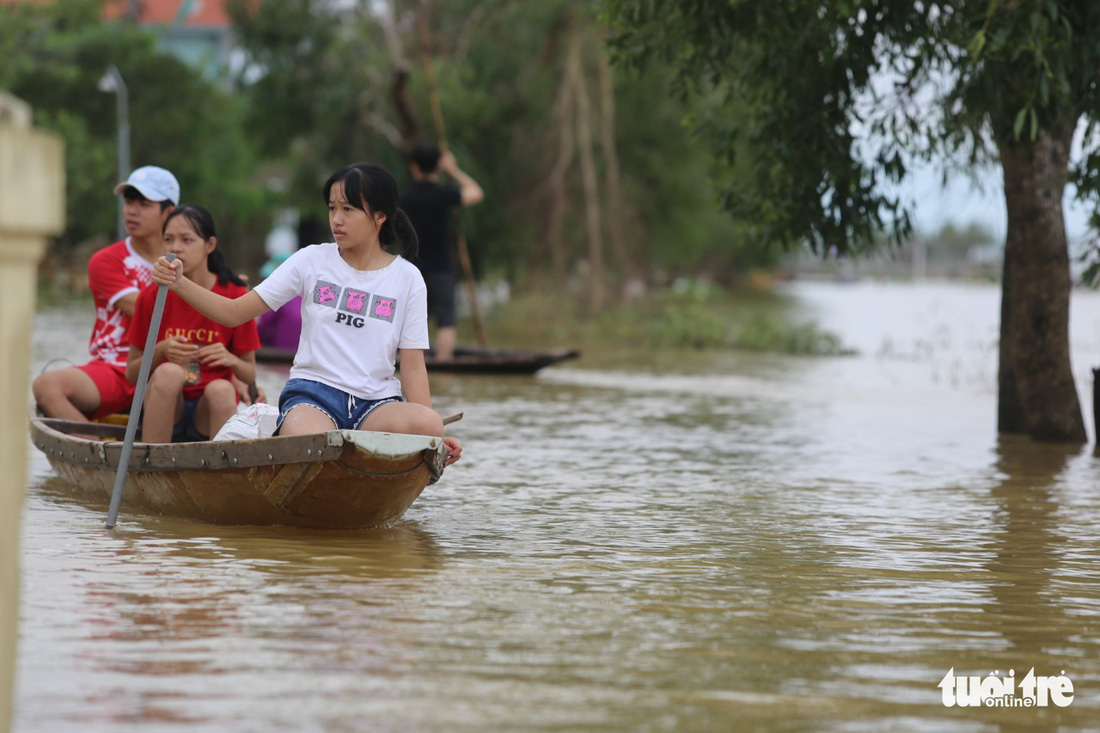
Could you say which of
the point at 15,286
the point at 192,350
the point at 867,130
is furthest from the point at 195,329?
the point at 867,130

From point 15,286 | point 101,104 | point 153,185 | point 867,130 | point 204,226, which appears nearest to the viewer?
point 15,286

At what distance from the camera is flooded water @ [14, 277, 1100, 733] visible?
14.5 ft

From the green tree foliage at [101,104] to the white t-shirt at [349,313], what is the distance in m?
33.3

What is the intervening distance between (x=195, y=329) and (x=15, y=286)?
4.56 metres

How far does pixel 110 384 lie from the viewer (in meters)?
8.93

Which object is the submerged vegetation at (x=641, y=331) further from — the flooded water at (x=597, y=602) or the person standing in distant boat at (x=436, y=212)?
the flooded water at (x=597, y=602)

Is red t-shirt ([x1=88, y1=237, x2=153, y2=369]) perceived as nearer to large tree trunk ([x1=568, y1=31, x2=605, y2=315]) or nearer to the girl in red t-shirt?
the girl in red t-shirt

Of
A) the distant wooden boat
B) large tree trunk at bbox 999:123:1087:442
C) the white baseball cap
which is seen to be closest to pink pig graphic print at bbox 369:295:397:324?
the white baseball cap

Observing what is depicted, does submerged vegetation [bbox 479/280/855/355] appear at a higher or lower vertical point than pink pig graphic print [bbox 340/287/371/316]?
lower

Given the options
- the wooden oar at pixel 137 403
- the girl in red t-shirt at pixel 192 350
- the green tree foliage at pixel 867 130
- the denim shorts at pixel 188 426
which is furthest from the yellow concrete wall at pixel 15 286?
the green tree foliage at pixel 867 130

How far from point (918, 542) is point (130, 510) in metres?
3.64

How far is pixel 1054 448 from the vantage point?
12055 mm

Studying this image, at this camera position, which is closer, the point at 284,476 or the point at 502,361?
the point at 284,476

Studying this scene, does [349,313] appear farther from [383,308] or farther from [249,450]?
[249,450]
